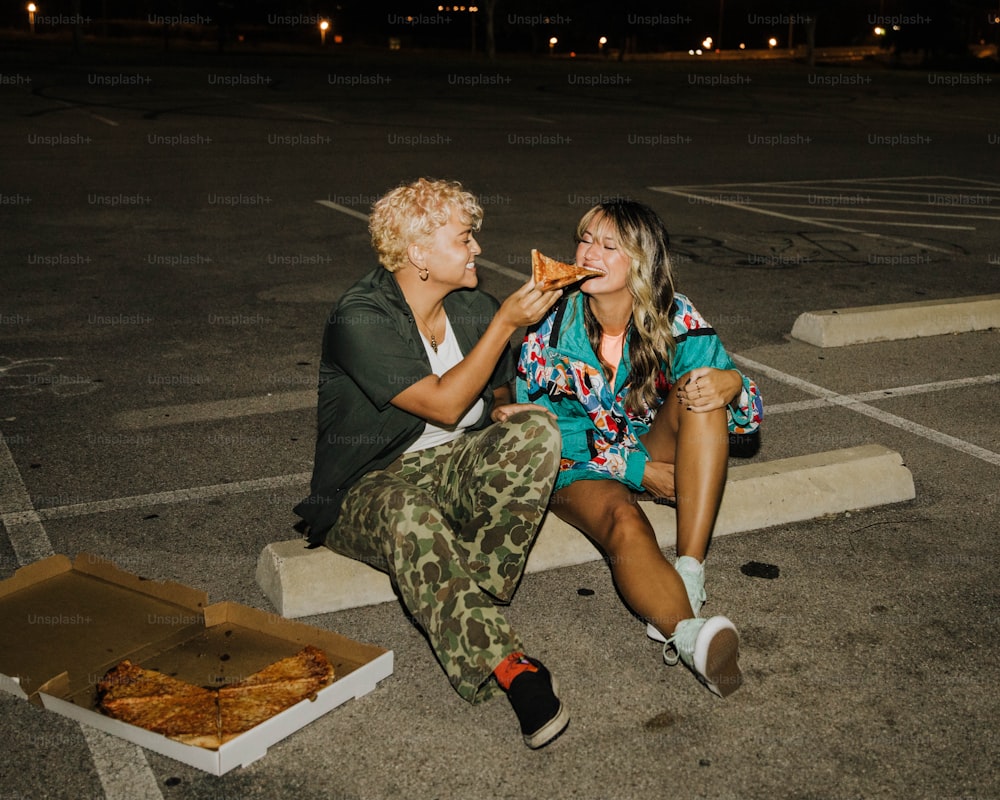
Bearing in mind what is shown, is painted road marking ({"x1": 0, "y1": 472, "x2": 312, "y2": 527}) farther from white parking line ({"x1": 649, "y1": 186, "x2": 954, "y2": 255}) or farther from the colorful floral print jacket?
white parking line ({"x1": 649, "y1": 186, "x2": 954, "y2": 255})

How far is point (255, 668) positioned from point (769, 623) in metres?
1.78

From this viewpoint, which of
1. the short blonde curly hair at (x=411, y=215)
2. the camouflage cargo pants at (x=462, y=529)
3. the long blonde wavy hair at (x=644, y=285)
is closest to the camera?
the camouflage cargo pants at (x=462, y=529)

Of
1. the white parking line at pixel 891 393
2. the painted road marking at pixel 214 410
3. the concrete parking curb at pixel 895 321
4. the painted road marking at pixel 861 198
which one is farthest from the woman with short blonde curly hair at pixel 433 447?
the painted road marking at pixel 861 198

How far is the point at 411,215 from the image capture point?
156 inches

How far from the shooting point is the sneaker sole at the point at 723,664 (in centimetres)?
346

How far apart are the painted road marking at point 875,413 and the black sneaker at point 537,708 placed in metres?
3.16

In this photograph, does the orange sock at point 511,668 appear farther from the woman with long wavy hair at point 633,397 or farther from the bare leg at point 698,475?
the bare leg at point 698,475

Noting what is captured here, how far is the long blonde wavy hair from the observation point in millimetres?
4234

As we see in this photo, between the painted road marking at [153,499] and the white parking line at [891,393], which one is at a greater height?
the painted road marking at [153,499]

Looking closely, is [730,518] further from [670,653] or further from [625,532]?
[670,653]

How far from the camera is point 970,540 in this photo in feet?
15.3

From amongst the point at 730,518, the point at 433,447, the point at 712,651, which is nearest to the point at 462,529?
the point at 433,447

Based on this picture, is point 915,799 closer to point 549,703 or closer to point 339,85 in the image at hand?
point 549,703

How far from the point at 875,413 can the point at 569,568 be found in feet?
8.54
